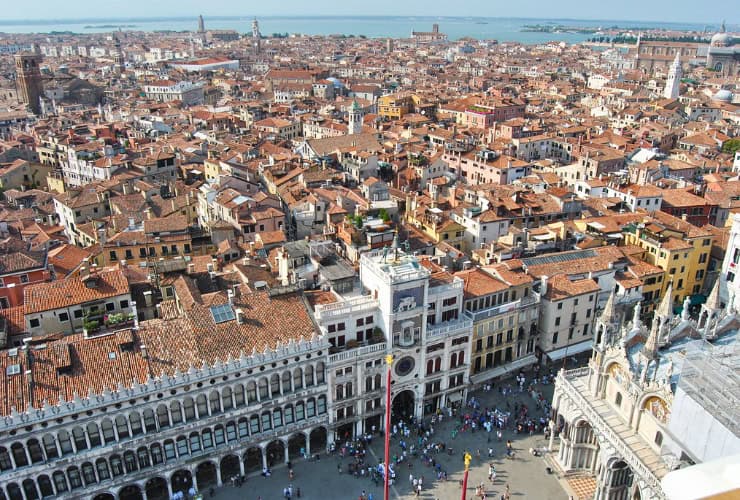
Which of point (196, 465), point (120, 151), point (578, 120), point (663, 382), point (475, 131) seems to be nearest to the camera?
point (663, 382)

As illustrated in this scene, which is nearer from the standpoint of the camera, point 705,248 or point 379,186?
point 705,248

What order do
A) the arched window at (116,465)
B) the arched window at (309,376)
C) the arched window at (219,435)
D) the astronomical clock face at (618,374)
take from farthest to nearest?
the arched window at (309,376) < the arched window at (219,435) < the astronomical clock face at (618,374) < the arched window at (116,465)

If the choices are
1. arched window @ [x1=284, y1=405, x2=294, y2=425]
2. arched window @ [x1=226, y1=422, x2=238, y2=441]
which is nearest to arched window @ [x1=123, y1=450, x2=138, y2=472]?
arched window @ [x1=226, y1=422, x2=238, y2=441]

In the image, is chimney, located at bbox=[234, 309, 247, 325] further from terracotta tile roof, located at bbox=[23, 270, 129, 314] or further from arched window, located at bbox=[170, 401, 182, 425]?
terracotta tile roof, located at bbox=[23, 270, 129, 314]

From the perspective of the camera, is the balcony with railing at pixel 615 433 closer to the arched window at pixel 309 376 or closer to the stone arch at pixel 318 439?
the stone arch at pixel 318 439

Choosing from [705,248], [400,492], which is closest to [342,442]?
[400,492]

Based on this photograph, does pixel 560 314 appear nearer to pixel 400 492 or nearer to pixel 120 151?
pixel 400 492

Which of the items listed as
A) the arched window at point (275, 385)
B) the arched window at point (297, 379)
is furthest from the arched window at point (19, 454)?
the arched window at point (297, 379)
